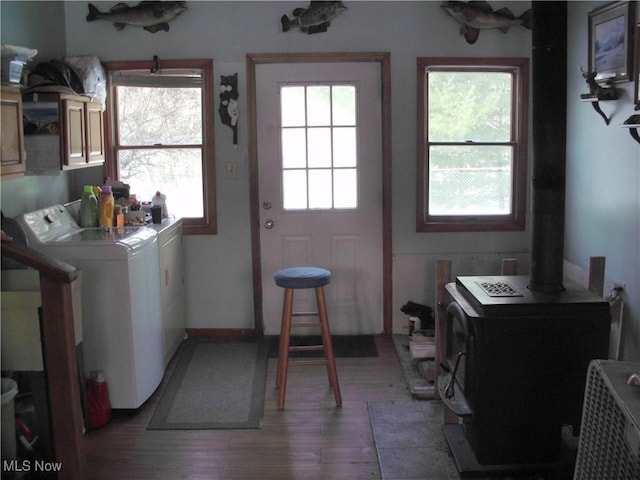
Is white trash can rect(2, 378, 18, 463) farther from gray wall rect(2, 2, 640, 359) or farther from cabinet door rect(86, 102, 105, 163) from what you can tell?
gray wall rect(2, 2, 640, 359)

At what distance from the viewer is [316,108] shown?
179 inches

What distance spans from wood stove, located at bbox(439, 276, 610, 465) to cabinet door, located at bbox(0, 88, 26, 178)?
2.07 metres

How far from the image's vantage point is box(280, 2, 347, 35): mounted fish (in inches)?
170

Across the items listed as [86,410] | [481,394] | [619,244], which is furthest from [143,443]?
[619,244]

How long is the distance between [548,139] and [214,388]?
2264mm

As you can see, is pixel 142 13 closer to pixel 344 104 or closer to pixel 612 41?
pixel 344 104

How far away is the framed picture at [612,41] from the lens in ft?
11.2

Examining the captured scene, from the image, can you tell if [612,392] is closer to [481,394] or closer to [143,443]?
[481,394]

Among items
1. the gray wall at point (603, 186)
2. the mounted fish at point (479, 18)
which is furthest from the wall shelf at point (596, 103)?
the mounted fish at point (479, 18)

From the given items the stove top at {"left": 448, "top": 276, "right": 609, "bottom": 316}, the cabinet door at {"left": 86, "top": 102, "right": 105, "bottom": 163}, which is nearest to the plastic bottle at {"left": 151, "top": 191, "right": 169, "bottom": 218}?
the cabinet door at {"left": 86, "top": 102, "right": 105, "bottom": 163}

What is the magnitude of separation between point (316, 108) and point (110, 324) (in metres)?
2.05

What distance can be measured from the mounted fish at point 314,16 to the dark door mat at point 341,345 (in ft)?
6.83

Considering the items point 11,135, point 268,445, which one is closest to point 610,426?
point 268,445

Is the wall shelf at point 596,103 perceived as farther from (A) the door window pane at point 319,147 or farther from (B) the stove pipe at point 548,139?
(A) the door window pane at point 319,147
